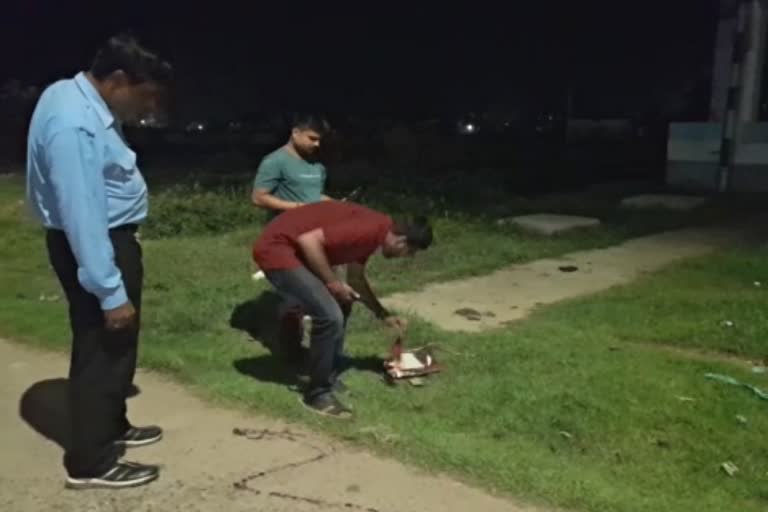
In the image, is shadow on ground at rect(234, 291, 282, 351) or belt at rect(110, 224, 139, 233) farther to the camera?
shadow on ground at rect(234, 291, 282, 351)

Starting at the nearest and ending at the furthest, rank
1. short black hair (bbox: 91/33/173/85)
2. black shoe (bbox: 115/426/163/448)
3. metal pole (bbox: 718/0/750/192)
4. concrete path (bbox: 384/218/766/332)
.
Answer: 1. short black hair (bbox: 91/33/173/85)
2. black shoe (bbox: 115/426/163/448)
3. concrete path (bbox: 384/218/766/332)
4. metal pole (bbox: 718/0/750/192)

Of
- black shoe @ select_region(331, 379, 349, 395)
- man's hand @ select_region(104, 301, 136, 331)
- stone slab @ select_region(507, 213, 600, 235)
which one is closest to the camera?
man's hand @ select_region(104, 301, 136, 331)

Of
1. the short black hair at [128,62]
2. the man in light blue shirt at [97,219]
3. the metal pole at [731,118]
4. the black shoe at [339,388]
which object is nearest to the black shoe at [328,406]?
the black shoe at [339,388]

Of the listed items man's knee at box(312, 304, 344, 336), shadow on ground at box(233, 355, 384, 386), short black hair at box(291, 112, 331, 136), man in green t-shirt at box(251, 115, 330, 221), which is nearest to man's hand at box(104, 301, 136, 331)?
man's knee at box(312, 304, 344, 336)

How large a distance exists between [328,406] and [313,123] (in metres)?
1.81

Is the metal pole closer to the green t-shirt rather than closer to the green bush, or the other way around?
the green bush

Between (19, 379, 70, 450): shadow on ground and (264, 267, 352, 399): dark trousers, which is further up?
(264, 267, 352, 399): dark trousers

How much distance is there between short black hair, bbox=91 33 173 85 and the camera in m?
3.62

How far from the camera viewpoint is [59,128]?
334cm

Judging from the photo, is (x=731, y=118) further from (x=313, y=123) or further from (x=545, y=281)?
(x=313, y=123)

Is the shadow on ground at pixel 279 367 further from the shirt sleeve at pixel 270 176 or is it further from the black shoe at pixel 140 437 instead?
the shirt sleeve at pixel 270 176

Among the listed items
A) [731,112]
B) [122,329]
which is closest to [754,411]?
[122,329]

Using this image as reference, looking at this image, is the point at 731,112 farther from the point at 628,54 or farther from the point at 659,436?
the point at 659,436

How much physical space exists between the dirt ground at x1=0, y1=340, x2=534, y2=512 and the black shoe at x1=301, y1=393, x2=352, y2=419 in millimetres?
207
